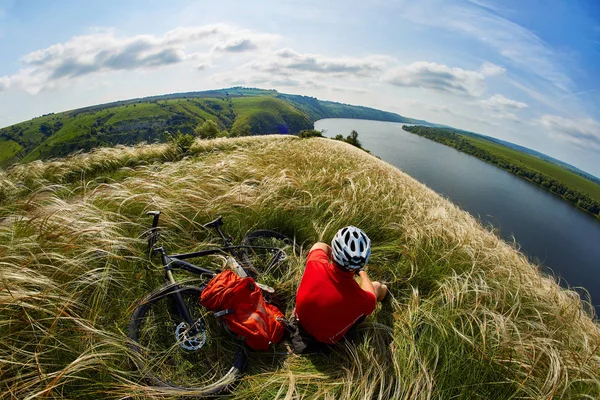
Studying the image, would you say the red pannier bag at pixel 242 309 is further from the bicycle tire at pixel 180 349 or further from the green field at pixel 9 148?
the green field at pixel 9 148

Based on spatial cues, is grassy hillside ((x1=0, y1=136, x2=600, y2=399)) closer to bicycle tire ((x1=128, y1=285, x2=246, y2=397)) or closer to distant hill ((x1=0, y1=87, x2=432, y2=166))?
bicycle tire ((x1=128, y1=285, x2=246, y2=397))

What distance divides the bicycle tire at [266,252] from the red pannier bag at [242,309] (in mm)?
715

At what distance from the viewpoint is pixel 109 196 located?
3768 mm

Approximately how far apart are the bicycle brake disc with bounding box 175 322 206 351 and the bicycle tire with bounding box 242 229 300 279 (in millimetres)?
1057

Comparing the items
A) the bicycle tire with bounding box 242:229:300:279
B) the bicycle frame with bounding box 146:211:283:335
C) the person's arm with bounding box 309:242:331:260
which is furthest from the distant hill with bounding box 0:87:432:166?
the person's arm with bounding box 309:242:331:260

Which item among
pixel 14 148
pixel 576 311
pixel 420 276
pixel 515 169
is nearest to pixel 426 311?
pixel 420 276

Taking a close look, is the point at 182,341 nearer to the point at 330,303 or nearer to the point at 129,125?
the point at 330,303

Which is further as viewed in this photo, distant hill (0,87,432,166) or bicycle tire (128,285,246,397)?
distant hill (0,87,432,166)

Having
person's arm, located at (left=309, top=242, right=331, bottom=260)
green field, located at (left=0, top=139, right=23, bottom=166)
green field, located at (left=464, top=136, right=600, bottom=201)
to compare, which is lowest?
green field, located at (left=0, top=139, right=23, bottom=166)

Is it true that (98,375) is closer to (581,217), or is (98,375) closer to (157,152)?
(157,152)

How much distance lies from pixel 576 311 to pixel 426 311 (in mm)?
2231

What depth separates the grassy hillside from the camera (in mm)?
1982

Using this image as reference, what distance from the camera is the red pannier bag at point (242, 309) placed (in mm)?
2615

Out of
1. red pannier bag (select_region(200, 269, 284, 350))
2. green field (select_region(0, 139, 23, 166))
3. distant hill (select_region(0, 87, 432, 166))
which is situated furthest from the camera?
green field (select_region(0, 139, 23, 166))
